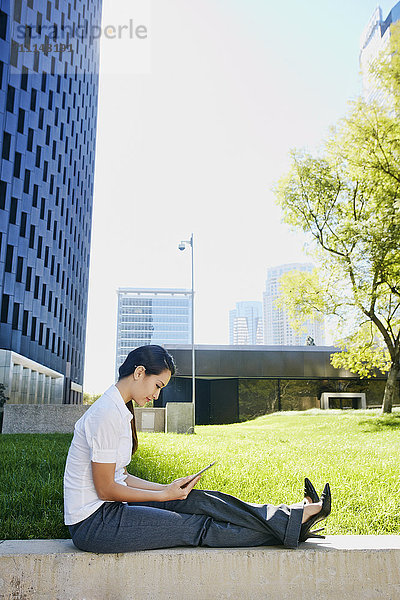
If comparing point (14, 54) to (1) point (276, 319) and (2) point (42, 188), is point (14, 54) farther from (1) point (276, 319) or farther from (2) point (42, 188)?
(1) point (276, 319)

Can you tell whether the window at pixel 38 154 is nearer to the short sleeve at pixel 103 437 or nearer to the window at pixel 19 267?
the window at pixel 19 267

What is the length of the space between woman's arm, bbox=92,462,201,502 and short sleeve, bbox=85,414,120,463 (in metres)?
0.05

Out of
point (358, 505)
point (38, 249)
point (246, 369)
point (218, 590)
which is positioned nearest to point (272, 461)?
point (358, 505)

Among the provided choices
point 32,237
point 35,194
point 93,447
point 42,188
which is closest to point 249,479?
point 93,447

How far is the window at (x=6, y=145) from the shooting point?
33928 millimetres

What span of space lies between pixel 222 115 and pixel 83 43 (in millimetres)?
36551

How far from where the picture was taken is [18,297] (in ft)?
112

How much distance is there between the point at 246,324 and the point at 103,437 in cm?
17733

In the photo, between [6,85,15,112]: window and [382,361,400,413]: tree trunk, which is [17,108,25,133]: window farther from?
[382,361,400,413]: tree trunk

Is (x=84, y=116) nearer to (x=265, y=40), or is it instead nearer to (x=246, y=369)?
(x=246, y=369)

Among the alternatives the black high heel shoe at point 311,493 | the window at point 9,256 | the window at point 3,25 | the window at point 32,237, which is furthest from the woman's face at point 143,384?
the window at point 3,25

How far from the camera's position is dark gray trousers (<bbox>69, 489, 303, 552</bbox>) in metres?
3.02

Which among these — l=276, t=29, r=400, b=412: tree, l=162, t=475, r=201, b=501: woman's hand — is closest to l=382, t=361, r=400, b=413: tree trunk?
l=276, t=29, r=400, b=412: tree

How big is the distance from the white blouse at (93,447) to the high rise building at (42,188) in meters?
30.7
